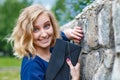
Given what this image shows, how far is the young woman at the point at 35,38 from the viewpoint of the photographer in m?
3.44

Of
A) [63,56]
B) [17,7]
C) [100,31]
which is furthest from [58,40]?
[17,7]

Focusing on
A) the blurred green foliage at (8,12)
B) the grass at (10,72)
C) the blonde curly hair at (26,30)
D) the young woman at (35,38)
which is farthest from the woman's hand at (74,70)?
the blurred green foliage at (8,12)

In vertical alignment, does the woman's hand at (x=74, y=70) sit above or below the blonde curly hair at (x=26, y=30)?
below

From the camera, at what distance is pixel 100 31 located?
3.10 metres

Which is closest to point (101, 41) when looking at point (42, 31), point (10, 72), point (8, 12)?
point (42, 31)

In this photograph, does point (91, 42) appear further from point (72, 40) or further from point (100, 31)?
point (72, 40)

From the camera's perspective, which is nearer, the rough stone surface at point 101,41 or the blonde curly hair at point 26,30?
the rough stone surface at point 101,41

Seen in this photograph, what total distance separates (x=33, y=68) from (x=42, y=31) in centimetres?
30

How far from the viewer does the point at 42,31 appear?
350 cm

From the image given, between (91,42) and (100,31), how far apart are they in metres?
0.20

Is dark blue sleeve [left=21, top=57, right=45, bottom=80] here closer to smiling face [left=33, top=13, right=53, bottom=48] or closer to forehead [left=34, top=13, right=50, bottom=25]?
smiling face [left=33, top=13, right=53, bottom=48]

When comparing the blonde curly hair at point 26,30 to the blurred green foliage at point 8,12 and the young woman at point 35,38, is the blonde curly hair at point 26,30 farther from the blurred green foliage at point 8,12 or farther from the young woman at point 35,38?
the blurred green foliage at point 8,12

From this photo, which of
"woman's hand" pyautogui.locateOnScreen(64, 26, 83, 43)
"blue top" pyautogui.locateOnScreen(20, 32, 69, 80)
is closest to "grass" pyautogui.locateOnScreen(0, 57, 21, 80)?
"woman's hand" pyautogui.locateOnScreen(64, 26, 83, 43)

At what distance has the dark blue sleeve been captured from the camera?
3.40 meters
